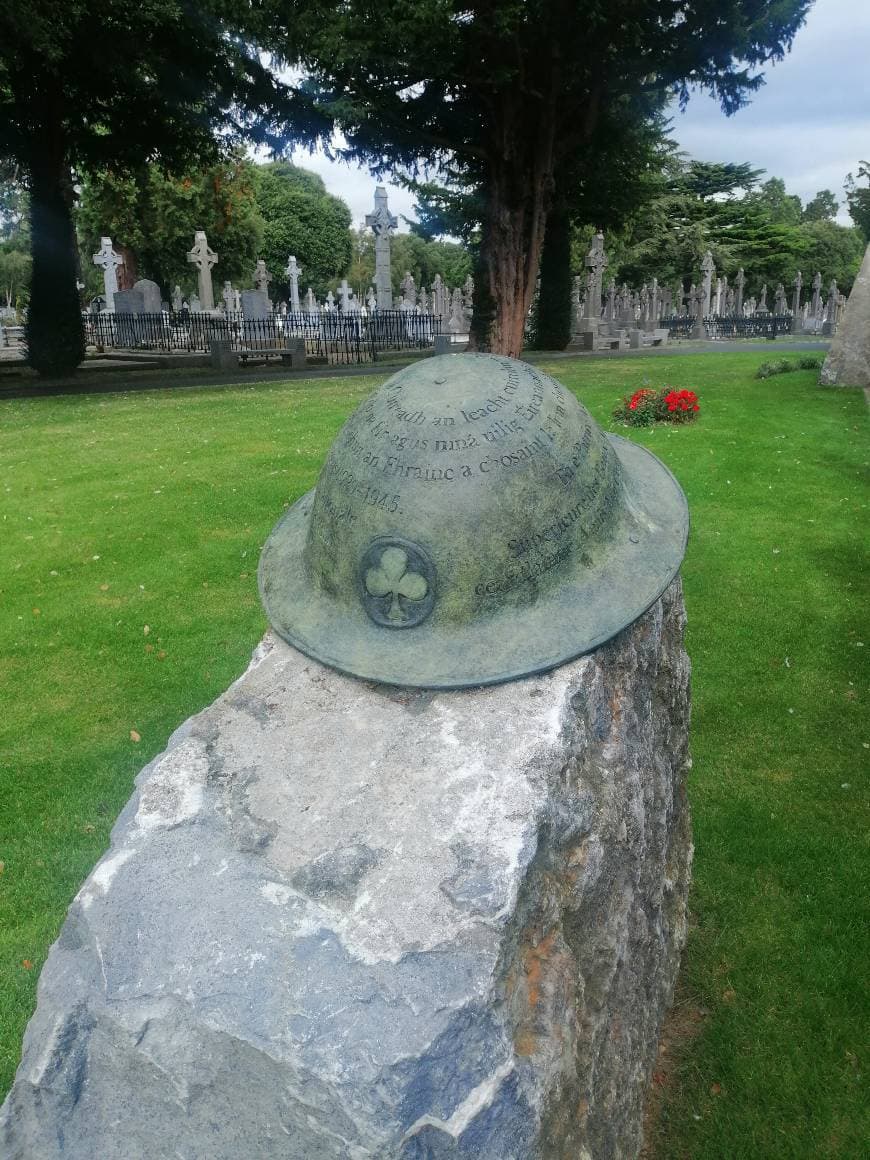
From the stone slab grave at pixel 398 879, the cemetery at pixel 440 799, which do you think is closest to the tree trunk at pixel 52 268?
the cemetery at pixel 440 799

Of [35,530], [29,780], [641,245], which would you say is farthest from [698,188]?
[29,780]

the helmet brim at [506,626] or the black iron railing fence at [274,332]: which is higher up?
the black iron railing fence at [274,332]

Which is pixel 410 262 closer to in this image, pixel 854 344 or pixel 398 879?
pixel 854 344

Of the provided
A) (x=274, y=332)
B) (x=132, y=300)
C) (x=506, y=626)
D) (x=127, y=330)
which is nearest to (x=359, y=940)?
(x=506, y=626)

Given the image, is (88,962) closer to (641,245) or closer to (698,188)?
(641,245)

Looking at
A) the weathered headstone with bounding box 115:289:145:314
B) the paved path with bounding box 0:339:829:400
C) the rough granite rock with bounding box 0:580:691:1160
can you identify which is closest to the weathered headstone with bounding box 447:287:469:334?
the paved path with bounding box 0:339:829:400

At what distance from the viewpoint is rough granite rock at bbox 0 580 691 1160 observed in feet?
6.17

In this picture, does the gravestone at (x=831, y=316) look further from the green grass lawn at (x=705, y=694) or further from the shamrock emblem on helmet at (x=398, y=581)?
the shamrock emblem on helmet at (x=398, y=581)

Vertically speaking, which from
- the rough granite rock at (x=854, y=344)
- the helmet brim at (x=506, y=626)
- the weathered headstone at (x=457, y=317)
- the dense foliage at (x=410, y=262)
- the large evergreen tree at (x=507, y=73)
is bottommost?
the helmet brim at (x=506, y=626)

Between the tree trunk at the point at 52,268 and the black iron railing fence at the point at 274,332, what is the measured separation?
5094mm

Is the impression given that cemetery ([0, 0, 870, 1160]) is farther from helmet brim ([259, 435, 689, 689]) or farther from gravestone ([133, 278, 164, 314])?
gravestone ([133, 278, 164, 314])

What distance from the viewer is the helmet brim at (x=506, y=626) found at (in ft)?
8.09

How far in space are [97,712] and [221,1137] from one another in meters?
4.03

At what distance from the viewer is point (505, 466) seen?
2.51 m
